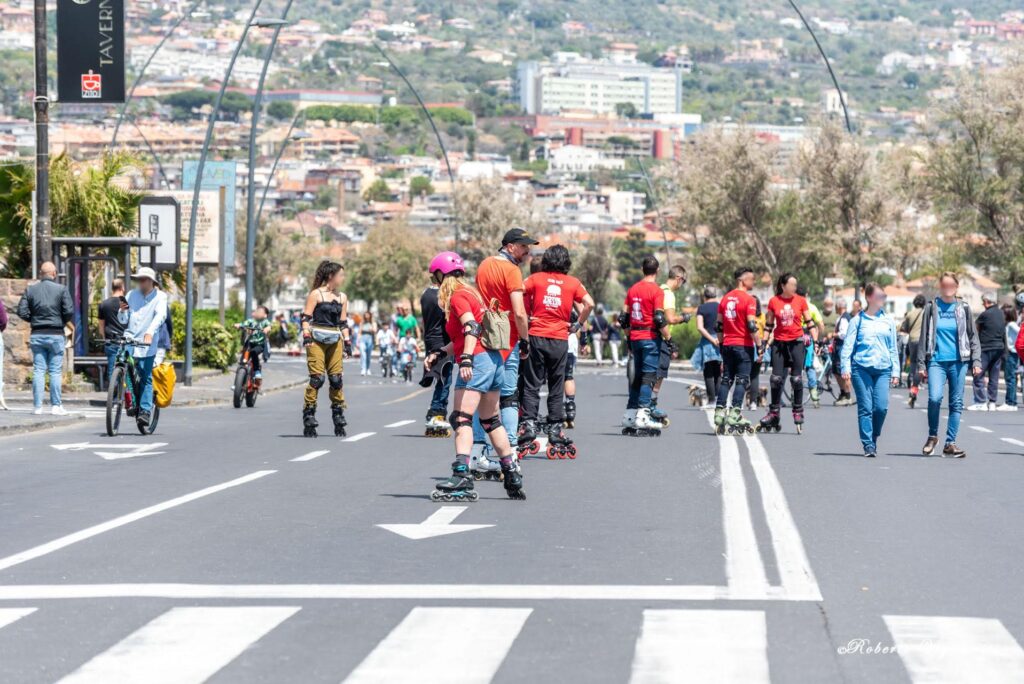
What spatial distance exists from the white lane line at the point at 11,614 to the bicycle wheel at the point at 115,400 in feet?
35.9

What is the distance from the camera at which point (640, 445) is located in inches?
723

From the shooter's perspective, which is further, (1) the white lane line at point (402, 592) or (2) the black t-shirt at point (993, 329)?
(2) the black t-shirt at point (993, 329)

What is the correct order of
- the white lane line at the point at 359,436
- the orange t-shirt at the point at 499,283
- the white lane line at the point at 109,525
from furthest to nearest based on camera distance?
the white lane line at the point at 359,436 → the orange t-shirt at the point at 499,283 → the white lane line at the point at 109,525

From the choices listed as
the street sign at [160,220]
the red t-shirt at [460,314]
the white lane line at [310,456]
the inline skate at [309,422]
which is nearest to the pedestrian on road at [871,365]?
the white lane line at [310,456]

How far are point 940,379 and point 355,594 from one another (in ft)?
33.8

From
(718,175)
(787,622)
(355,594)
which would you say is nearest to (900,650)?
(787,622)

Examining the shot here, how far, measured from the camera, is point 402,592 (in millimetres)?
8820

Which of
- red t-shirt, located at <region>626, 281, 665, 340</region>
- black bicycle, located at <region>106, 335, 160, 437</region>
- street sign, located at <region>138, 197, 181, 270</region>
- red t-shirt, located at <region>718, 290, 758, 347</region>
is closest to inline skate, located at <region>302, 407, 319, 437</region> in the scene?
black bicycle, located at <region>106, 335, 160, 437</region>

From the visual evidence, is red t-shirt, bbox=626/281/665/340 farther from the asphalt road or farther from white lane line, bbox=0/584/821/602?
white lane line, bbox=0/584/821/602

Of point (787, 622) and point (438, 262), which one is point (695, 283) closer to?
point (438, 262)

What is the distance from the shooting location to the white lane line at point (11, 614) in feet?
26.6

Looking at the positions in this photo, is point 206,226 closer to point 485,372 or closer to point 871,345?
point 871,345

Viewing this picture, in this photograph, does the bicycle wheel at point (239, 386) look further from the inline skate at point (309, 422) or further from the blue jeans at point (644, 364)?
the blue jeans at point (644, 364)

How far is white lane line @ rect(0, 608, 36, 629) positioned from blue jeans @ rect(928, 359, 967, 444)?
36.1 feet
